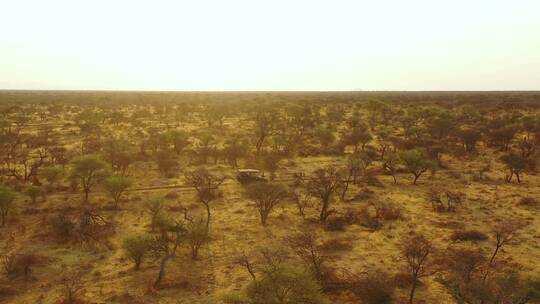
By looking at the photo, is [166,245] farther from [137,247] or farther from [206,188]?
[206,188]

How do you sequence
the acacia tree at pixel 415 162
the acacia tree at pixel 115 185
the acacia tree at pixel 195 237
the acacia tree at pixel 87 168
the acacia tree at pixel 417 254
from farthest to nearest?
the acacia tree at pixel 415 162 < the acacia tree at pixel 87 168 < the acacia tree at pixel 115 185 < the acacia tree at pixel 195 237 < the acacia tree at pixel 417 254

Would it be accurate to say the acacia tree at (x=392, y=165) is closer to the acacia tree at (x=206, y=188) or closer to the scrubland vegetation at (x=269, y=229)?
the scrubland vegetation at (x=269, y=229)

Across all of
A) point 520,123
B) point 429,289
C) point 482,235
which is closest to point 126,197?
point 429,289

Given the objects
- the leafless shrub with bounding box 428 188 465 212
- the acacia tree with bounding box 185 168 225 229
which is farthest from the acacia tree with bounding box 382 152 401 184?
the acacia tree with bounding box 185 168 225 229

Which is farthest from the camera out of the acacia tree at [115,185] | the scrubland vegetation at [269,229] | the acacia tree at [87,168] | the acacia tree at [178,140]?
the acacia tree at [178,140]

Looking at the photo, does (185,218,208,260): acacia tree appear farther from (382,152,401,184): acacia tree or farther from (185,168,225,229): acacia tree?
(382,152,401,184): acacia tree

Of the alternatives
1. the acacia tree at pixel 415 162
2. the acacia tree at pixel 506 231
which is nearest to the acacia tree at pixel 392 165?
the acacia tree at pixel 415 162

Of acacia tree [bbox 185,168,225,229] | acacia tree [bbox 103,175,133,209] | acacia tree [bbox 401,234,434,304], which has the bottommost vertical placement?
acacia tree [bbox 401,234,434,304]

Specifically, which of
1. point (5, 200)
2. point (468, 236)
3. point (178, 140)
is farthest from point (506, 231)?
point (178, 140)
